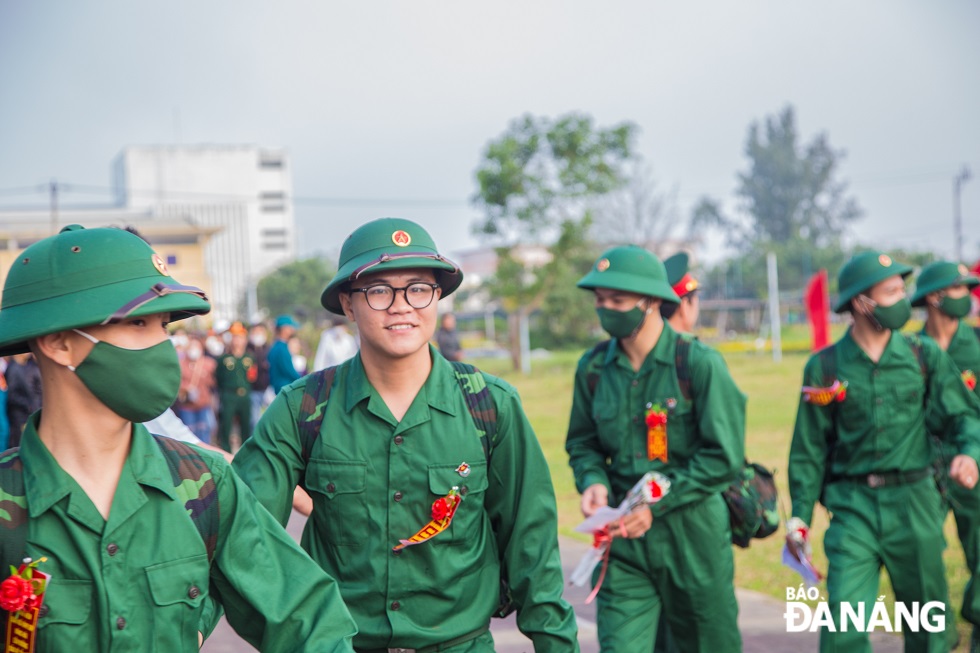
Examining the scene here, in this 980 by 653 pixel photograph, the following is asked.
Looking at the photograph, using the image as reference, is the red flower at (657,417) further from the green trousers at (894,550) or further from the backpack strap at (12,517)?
the backpack strap at (12,517)

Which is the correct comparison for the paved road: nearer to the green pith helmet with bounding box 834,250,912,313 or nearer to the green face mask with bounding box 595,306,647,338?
the green pith helmet with bounding box 834,250,912,313

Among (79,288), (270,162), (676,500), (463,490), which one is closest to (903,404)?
(676,500)

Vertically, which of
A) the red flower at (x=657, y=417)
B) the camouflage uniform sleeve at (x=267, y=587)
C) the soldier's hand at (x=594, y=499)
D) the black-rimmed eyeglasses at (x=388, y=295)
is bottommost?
the soldier's hand at (x=594, y=499)

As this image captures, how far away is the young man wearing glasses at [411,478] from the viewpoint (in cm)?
368

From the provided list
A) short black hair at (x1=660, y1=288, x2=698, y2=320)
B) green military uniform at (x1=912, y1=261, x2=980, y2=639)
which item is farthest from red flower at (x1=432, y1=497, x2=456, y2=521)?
green military uniform at (x1=912, y1=261, x2=980, y2=639)

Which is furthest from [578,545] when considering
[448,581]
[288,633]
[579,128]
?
[579,128]

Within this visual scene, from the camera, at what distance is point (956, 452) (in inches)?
246

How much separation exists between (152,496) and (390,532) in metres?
1.22

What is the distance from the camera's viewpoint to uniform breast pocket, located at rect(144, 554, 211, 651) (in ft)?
8.29

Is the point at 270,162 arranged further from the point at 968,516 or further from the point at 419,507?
the point at 419,507

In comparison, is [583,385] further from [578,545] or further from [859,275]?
[578,545]

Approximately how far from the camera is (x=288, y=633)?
272cm

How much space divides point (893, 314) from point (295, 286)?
238 feet

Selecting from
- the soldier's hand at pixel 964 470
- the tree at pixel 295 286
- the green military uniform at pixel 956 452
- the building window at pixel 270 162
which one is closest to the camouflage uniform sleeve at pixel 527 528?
the soldier's hand at pixel 964 470
